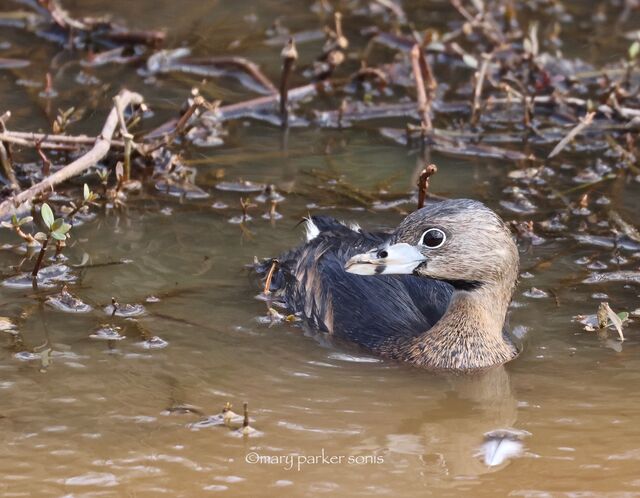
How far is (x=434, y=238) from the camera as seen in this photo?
6109 mm

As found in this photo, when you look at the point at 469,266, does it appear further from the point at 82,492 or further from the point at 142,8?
the point at 142,8

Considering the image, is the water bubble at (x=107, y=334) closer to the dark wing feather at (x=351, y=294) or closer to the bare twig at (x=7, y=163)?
the dark wing feather at (x=351, y=294)

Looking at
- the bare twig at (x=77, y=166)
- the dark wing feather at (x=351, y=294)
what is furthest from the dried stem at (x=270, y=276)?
the bare twig at (x=77, y=166)

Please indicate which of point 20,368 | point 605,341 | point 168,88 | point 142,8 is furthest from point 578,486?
point 142,8

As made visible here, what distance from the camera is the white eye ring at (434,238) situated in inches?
240

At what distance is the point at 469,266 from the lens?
6160 millimetres

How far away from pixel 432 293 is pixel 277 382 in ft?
4.39

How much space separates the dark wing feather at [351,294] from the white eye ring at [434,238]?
52 cm

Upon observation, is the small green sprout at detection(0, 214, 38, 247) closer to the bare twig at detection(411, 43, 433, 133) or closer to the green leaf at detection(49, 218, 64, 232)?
the green leaf at detection(49, 218, 64, 232)

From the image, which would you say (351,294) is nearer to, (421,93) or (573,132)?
(573,132)

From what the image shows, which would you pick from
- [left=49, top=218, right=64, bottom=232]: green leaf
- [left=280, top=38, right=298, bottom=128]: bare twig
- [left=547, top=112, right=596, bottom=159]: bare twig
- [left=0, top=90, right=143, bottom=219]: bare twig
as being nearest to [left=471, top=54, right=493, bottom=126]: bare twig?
[left=547, top=112, right=596, bottom=159]: bare twig

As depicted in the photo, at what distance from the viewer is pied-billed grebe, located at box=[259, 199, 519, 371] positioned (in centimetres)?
611

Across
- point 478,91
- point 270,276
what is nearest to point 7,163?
point 270,276

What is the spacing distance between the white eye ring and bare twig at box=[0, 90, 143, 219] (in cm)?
227
